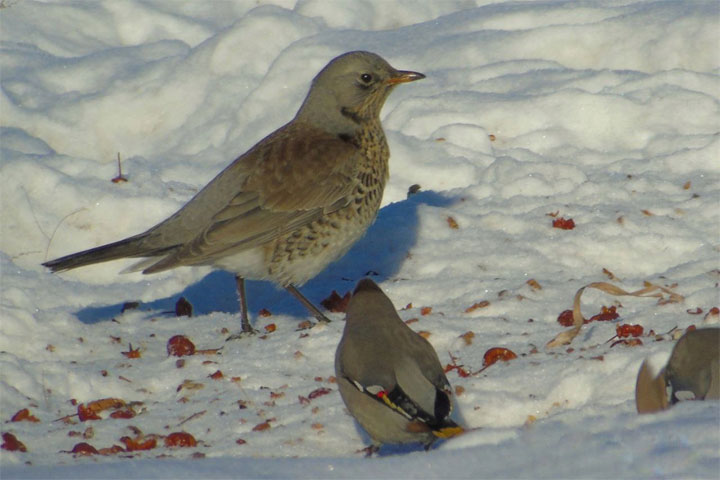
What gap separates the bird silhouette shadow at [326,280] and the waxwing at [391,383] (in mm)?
2105

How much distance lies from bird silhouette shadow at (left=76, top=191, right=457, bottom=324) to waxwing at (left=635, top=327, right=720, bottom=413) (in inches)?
112

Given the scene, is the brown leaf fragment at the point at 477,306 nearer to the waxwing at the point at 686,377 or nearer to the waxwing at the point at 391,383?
the waxwing at the point at 391,383

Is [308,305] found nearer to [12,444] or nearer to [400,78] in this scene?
[400,78]

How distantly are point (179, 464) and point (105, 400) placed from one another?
195 cm

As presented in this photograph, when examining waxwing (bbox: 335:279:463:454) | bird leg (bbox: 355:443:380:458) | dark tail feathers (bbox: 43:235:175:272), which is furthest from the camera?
dark tail feathers (bbox: 43:235:175:272)

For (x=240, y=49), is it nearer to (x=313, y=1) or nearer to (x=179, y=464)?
(x=313, y=1)

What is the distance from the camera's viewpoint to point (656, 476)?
2.88 meters

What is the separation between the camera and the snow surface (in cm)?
448

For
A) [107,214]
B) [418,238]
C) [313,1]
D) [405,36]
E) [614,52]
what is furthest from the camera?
[313,1]

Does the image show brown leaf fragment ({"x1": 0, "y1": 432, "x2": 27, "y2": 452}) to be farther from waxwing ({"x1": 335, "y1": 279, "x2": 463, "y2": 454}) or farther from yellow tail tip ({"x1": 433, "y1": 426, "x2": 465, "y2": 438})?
yellow tail tip ({"x1": 433, "y1": 426, "x2": 465, "y2": 438})

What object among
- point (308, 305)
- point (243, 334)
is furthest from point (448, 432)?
point (308, 305)

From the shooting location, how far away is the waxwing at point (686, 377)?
386 cm

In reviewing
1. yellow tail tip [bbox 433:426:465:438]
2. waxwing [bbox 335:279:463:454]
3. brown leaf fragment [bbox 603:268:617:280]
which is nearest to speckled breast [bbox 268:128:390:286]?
brown leaf fragment [bbox 603:268:617:280]

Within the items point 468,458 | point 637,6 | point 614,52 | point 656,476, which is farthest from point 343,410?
point 637,6
